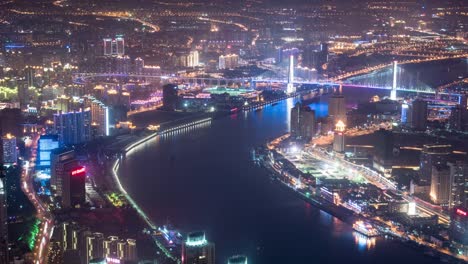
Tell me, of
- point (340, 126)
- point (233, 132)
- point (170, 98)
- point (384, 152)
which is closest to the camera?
point (384, 152)

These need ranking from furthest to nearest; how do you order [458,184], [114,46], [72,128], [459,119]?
1. [114,46]
2. [459,119]
3. [72,128]
4. [458,184]

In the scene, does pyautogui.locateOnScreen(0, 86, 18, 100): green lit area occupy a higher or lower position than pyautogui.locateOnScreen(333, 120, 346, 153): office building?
higher

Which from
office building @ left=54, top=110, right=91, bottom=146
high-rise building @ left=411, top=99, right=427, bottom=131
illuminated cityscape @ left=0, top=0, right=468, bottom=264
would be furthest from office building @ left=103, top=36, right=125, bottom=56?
high-rise building @ left=411, top=99, right=427, bottom=131

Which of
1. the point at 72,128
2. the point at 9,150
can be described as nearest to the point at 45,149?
the point at 9,150

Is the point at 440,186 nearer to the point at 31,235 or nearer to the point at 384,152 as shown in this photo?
the point at 384,152

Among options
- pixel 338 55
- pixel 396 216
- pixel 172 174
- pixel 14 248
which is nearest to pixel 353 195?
pixel 396 216

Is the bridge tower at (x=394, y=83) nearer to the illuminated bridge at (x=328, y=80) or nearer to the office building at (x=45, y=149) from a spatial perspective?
the illuminated bridge at (x=328, y=80)

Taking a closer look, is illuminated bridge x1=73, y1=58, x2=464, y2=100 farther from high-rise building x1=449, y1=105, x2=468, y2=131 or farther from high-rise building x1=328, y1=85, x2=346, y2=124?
high-rise building x1=449, y1=105, x2=468, y2=131
